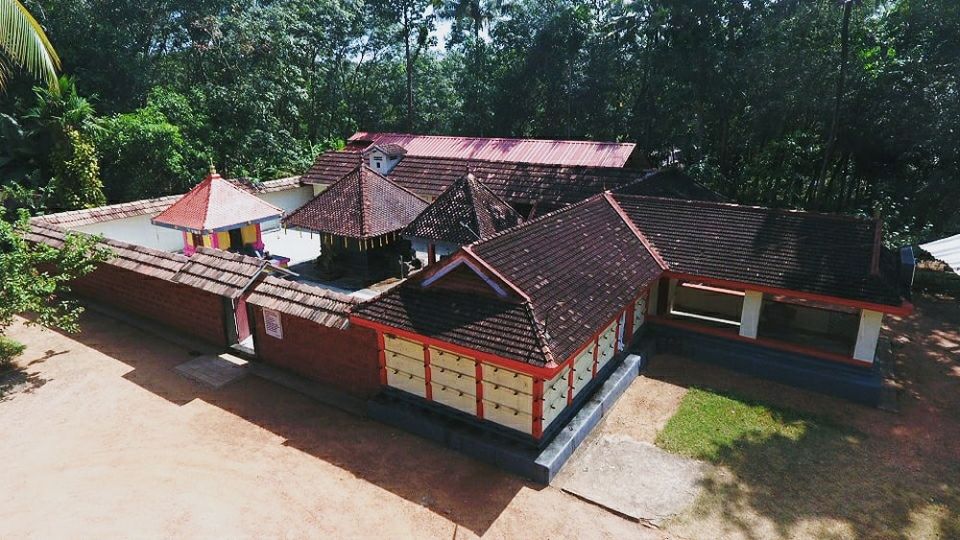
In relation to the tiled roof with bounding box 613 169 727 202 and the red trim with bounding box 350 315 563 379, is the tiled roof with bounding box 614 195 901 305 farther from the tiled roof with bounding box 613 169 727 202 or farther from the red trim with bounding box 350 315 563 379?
the red trim with bounding box 350 315 563 379

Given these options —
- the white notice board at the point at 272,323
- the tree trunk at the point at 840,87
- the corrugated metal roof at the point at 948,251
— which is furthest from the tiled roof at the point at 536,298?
the tree trunk at the point at 840,87

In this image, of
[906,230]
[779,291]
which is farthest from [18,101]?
[906,230]

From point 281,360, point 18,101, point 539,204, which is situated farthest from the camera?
point 18,101

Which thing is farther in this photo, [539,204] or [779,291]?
[539,204]

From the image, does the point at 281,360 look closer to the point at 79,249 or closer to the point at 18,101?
the point at 79,249

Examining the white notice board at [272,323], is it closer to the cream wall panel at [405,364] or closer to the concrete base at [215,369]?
the concrete base at [215,369]

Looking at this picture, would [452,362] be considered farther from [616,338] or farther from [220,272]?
[220,272]

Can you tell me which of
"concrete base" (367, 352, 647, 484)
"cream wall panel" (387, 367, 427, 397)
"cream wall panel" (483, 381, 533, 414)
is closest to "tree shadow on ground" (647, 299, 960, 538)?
"concrete base" (367, 352, 647, 484)
